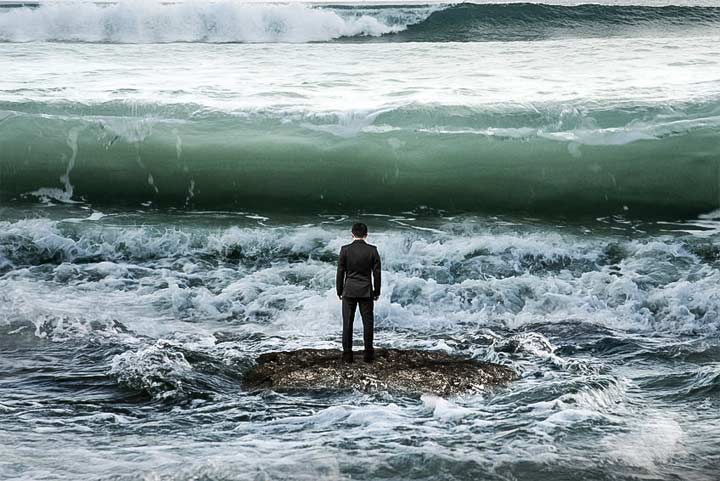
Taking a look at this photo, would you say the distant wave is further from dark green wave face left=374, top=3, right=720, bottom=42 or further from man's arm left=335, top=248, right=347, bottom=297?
man's arm left=335, top=248, right=347, bottom=297

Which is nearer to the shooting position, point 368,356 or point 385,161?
point 368,356

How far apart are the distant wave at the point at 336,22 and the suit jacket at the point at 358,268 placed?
58.4 ft

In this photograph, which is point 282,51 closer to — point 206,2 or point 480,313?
point 206,2

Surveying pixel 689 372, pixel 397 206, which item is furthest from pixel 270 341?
pixel 397 206

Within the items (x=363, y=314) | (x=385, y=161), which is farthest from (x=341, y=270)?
(x=385, y=161)

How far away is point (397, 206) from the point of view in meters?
14.4

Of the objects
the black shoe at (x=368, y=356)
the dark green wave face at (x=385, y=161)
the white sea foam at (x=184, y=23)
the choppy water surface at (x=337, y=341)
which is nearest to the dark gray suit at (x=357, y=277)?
the black shoe at (x=368, y=356)

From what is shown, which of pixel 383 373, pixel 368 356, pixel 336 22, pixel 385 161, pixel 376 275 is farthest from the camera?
pixel 336 22

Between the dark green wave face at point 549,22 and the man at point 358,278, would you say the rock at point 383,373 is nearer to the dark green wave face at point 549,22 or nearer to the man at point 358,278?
the man at point 358,278

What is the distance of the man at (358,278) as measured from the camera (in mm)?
8008

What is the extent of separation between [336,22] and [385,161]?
11.7 meters

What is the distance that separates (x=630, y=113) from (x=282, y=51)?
399 inches

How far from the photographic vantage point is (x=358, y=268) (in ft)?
26.3

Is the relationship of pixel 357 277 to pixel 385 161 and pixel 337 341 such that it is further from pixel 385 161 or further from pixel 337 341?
pixel 385 161
